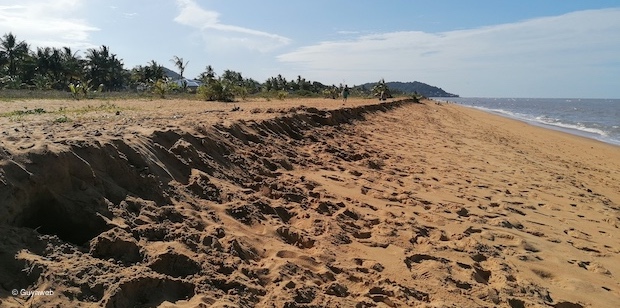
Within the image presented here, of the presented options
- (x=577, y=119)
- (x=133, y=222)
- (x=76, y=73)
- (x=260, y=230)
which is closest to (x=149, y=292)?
(x=133, y=222)

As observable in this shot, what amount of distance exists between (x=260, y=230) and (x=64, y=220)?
1490 mm

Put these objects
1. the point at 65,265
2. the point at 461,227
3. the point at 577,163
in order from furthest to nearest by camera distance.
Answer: the point at 577,163 < the point at 461,227 < the point at 65,265

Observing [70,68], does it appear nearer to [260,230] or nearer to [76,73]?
[76,73]

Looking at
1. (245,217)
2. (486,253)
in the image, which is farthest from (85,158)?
(486,253)

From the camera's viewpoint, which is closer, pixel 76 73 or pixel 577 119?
pixel 577 119

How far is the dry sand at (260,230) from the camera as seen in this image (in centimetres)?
249

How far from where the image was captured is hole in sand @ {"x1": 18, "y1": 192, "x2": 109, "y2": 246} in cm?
264

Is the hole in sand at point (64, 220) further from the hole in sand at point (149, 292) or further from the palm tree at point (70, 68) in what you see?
the palm tree at point (70, 68)

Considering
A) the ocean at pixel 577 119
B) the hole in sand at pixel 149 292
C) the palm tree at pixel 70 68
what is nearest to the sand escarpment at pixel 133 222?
the hole in sand at pixel 149 292

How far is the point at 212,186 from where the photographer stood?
4.06m

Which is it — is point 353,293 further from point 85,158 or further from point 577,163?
point 577,163

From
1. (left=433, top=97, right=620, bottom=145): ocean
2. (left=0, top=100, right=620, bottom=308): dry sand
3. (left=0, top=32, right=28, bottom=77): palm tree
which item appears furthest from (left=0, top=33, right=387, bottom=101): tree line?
(left=0, top=100, right=620, bottom=308): dry sand

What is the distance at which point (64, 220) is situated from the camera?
8.98ft

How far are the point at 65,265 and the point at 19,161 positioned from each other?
85 centimetres
